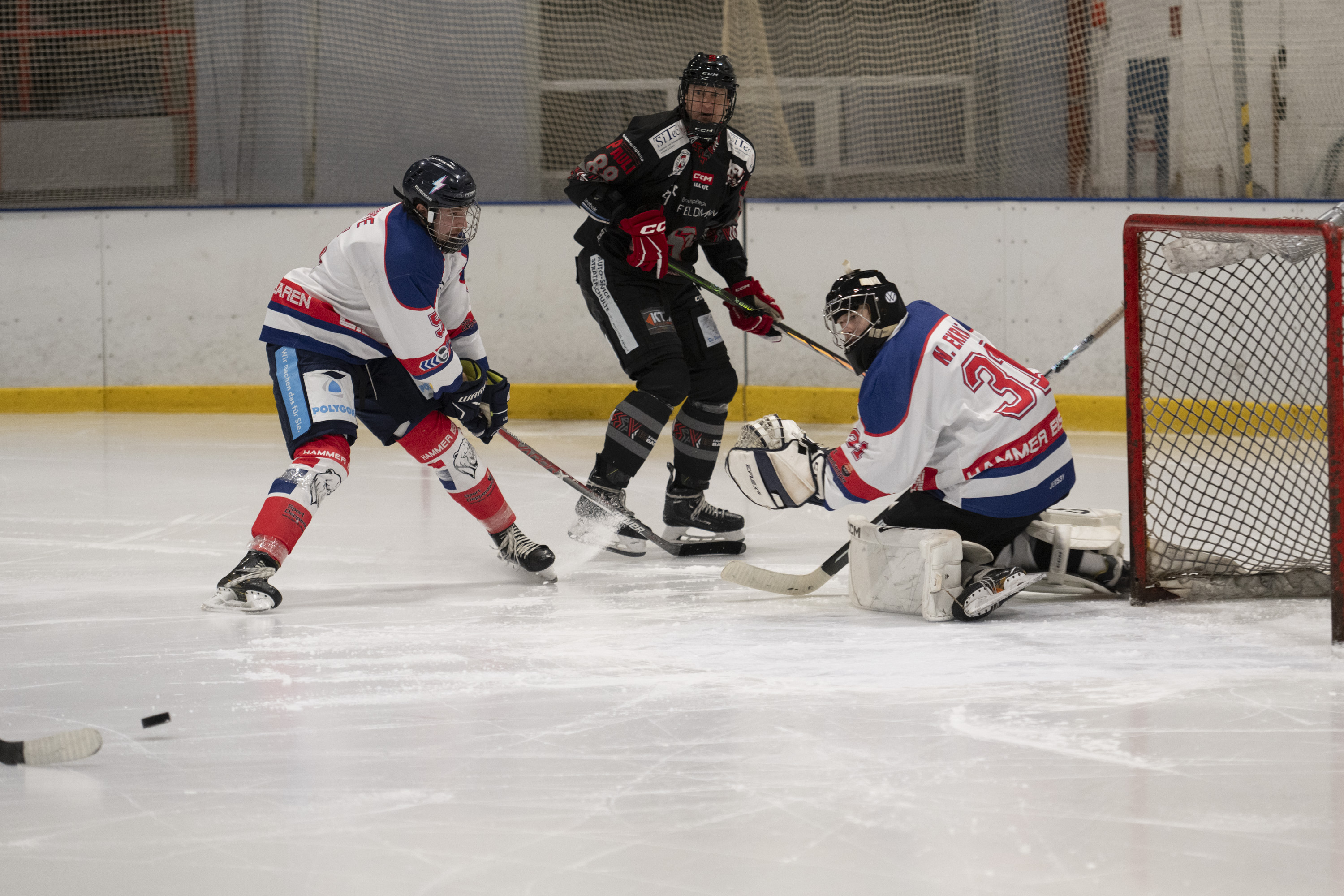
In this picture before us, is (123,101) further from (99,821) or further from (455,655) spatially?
(99,821)

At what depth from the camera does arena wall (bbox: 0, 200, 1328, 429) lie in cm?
627

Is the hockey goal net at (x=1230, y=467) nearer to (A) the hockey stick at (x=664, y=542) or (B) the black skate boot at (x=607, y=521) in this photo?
(A) the hockey stick at (x=664, y=542)

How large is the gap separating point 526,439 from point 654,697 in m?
3.68

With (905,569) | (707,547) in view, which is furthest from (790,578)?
(707,547)

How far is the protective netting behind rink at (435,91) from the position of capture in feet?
22.0

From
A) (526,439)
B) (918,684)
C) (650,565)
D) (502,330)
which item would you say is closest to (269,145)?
(502,330)

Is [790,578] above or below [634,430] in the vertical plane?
below

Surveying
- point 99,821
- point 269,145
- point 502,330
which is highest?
point 269,145

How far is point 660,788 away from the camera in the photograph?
6.17 ft

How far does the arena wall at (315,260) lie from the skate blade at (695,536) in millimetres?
2619

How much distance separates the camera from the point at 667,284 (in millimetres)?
3814

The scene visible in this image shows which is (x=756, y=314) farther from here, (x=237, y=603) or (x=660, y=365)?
(x=237, y=603)

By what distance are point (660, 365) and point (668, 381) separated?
52mm

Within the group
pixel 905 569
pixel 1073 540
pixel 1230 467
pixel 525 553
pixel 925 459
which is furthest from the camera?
pixel 1230 467
